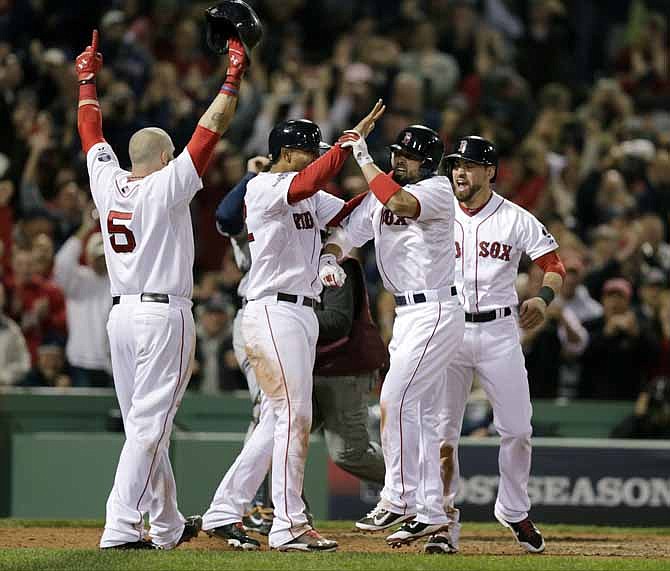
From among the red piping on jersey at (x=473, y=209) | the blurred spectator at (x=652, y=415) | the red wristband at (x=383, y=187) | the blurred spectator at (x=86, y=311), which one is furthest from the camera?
the blurred spectator at (x=86, y=311)

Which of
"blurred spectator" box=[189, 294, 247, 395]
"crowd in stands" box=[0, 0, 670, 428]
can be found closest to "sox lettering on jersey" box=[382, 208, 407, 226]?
"crowd in stands" box=[0, 0, 670, 428]

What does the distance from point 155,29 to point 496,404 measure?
369 inches

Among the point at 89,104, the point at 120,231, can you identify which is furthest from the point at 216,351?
the point at 120,231

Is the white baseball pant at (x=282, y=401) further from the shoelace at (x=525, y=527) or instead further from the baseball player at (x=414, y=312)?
the shoelace at (x=525, y=527)

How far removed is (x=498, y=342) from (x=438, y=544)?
3.86 ft

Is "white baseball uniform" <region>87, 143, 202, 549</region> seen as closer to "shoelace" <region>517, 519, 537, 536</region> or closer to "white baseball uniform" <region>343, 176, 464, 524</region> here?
"white baseball uniform" <region>343, 176, 464, 524</region>

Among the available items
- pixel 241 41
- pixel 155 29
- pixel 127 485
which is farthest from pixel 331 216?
pixel 155 29

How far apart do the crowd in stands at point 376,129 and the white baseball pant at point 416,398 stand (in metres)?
4.20

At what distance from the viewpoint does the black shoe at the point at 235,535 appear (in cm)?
757

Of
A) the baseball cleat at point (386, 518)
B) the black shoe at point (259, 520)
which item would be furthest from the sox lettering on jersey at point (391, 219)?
the black shoe at point (259, 520)

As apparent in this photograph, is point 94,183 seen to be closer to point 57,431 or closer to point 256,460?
point 256,460

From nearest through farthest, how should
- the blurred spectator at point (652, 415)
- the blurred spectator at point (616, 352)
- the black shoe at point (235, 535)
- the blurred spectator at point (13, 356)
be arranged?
the black shoe at point (235, 535) < the blurred spectator at point (652, 415) < the blurred spectator at point (13, 356) < the blurred spectator at point (616, 352)

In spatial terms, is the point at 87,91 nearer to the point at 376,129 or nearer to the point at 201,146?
the point at 201,146

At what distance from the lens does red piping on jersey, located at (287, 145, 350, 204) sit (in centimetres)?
729
